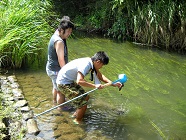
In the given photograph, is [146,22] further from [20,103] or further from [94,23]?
[20,103]

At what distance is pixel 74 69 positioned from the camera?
12.8 feet

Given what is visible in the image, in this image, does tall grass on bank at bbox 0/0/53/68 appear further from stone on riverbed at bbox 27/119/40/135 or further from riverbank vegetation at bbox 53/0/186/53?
riverbank vegetation at bbox 53/0/186/53

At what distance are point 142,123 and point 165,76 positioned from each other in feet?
9.48

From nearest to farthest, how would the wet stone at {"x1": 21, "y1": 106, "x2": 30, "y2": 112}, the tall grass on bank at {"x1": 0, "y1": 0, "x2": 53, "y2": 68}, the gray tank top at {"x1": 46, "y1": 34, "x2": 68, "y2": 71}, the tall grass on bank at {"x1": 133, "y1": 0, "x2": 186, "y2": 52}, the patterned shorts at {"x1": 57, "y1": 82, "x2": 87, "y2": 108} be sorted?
the patterned shorts at {"x1": 57, "y1": 82, "x2": 87, "y2": 108}, the wet stone at {"x1": 21, "y1": 106, "x2": 30, "y2": 112}, the gray tank top at {"x1": 46, "y1": 34, "x2": 68, "y2": 71}, the tall grass on bank at {"x1": 0, "y1": 0, "x2": 53, "y2": 68}, the tall grass on bank at {"x1": 133, "y1": 0, "x2": 186, "y2": 52}

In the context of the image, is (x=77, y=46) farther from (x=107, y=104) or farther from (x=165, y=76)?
(x=107, y=104)

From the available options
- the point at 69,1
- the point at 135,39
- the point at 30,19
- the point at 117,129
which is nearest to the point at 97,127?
the point at 117,129

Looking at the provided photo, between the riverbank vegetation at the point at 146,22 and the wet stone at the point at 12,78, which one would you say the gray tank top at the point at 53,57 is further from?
the riverbank vegetation at the point at 146,22

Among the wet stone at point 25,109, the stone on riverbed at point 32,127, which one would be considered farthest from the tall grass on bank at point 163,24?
the stone on riverbed at point 32,127

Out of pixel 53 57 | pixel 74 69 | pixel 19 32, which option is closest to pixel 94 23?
pixel 19 32

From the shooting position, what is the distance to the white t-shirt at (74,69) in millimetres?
3760

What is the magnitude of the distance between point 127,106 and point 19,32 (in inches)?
110

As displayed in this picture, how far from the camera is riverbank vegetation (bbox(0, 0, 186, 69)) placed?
596cm

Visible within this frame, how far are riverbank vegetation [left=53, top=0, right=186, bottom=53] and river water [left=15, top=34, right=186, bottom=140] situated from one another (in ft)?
7.61

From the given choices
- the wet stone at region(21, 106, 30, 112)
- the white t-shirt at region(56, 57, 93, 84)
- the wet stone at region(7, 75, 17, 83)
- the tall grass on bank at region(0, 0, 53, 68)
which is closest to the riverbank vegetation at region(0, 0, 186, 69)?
the tall grass on bank at region(0, 0, 53, 68)
